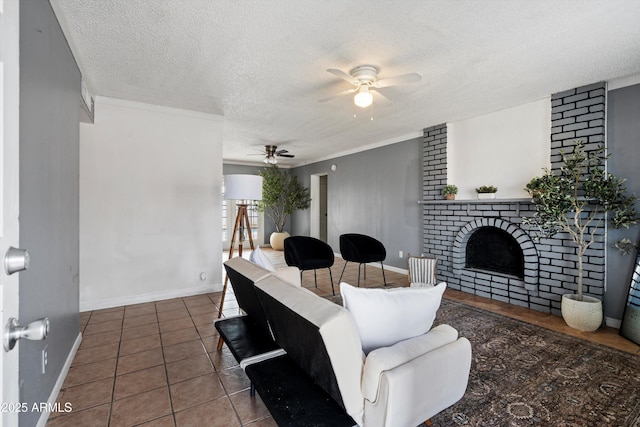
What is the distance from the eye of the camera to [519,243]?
367cm

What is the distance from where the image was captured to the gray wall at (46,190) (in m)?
1.39

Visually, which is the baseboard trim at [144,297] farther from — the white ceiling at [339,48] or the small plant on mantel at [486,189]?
the small plant on mantel at [486,189]

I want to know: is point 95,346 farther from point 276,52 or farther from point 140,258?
point 276,52

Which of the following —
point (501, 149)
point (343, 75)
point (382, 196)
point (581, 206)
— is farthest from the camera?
point (382, 196)

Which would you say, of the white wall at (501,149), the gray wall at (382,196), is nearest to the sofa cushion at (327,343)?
the white wall at (501,149)

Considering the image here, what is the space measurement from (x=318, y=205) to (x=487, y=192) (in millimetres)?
4756

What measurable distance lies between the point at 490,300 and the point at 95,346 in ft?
14.7

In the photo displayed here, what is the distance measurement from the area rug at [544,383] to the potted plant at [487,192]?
172cm

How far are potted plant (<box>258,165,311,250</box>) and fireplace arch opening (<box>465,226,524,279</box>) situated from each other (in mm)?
4518

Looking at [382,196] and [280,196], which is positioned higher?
[280,196]

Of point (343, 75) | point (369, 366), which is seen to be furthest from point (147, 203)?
point (369, 366)

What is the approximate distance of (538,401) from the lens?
183 cm

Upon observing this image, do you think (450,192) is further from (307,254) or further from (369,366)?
(369,366)

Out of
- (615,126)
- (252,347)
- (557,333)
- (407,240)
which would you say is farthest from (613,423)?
(407,240)
